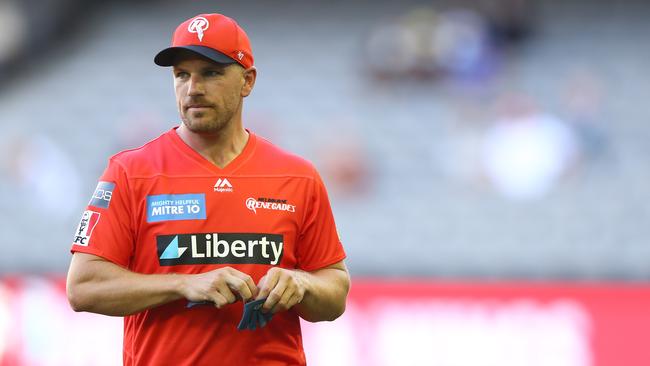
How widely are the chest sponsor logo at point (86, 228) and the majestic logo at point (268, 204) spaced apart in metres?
0.47

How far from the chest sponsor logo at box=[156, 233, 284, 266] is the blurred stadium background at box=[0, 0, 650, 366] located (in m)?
4.77

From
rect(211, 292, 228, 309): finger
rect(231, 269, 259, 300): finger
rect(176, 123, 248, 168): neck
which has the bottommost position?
rect(211, 292, 228, 309): finger

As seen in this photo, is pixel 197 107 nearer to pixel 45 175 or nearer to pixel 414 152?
pixel 45 175

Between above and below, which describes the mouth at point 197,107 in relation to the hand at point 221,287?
above

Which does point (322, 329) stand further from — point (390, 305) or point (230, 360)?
point (230, 360)

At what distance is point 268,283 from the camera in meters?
3.26

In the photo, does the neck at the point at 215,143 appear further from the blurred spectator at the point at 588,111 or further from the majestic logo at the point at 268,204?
the blurred spectator at the point at 588,111

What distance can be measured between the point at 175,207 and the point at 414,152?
884cm

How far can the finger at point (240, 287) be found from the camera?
3203mm

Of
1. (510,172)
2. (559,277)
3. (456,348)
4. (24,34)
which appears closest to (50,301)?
(456,348)

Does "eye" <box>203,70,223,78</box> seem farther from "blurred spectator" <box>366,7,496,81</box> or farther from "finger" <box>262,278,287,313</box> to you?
"blurred spectator" <box>366,7,496,81</box>

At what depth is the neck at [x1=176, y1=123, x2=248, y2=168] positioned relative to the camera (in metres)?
3.62

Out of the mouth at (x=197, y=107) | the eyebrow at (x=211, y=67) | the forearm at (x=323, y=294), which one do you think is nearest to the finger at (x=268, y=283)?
the forearm at (x=323, y=294)

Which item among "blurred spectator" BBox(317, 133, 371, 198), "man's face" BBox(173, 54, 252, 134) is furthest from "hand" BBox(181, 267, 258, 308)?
"blurred spectator" BBox(317, 133, 371, 198)
